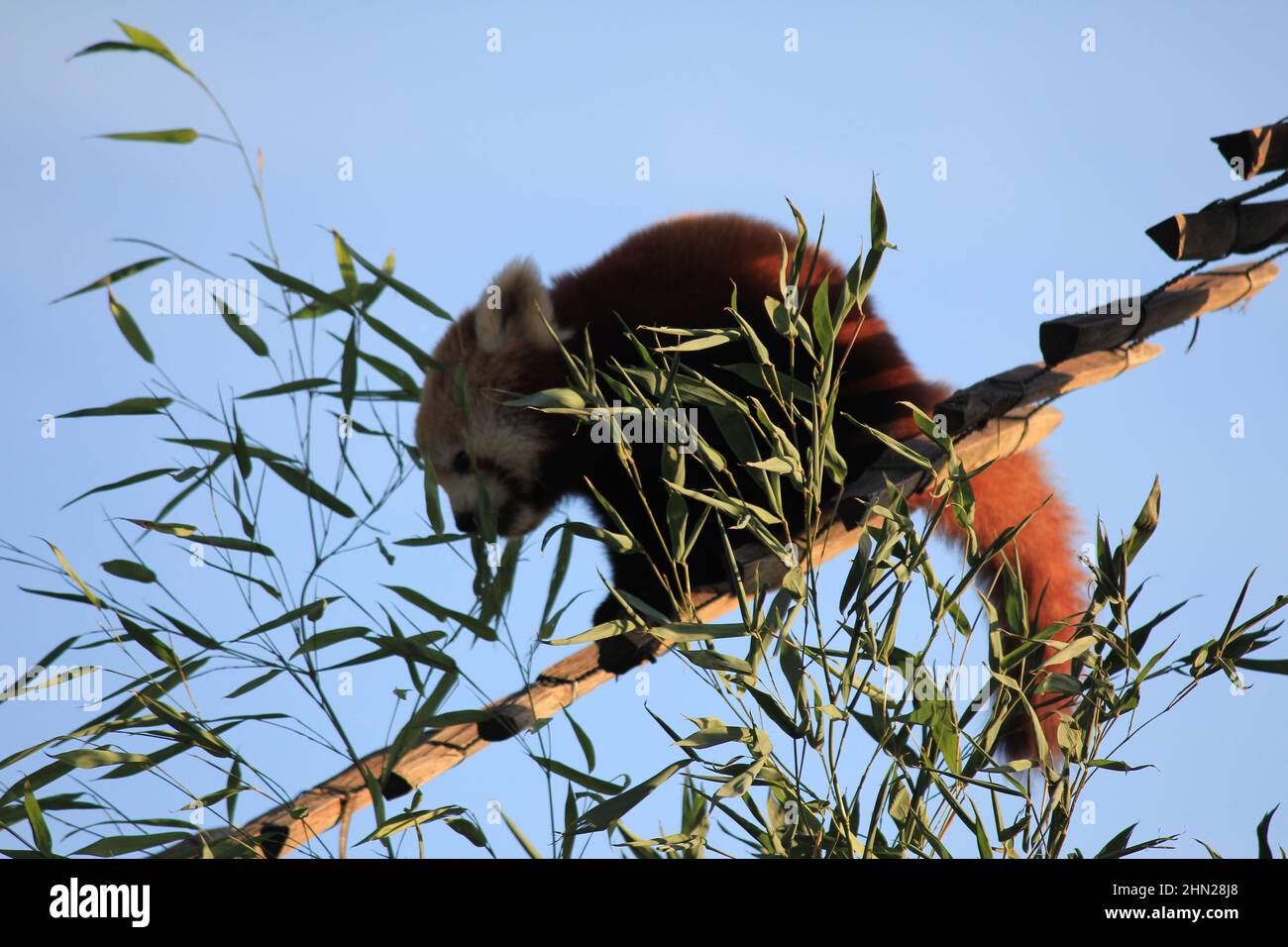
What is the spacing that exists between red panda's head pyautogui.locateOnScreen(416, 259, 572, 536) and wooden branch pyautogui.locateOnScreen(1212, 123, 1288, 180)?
177 centimetres

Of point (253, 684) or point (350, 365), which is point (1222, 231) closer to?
point (350, 365)

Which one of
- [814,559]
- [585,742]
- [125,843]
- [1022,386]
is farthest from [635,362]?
[125,843]

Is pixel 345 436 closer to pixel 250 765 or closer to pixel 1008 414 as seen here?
pixel 250 765

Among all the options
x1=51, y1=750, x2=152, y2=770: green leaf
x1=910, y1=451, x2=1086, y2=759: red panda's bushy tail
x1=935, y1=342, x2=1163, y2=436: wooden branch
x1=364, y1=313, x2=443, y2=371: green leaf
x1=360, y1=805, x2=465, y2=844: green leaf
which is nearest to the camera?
x1=360, y1=805, x2=465, y2=844: green leaf

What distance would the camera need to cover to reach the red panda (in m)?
2.68

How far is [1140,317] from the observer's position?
2029 mm

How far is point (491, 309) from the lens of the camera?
2.98 meters

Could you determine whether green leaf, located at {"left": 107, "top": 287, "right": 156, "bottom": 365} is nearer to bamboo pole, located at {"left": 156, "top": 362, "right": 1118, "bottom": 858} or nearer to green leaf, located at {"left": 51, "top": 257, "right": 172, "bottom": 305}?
green leaf, located at {"left": 51, "top": 257, "right": 172, "bottom": 305}

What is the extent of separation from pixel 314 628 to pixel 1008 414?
5.03 ft

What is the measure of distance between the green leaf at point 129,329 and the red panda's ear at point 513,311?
1256mm

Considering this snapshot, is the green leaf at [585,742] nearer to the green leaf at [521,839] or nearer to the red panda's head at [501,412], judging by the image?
the green leaf at [521,839]

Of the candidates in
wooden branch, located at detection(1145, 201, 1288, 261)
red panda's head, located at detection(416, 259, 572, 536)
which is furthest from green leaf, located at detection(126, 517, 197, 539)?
wooden branch, located at detection(1145, 201, 1288, 261)

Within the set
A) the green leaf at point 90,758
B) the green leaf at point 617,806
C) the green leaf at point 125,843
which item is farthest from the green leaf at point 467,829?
the green leaf at point 90,758
